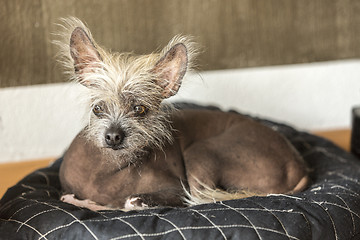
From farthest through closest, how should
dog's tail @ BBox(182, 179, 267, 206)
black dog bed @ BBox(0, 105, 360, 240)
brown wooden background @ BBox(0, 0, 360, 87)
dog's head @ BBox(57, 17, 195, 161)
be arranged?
1. brown wooden background @ BBox(0, 0, 360, 87)
2. dog's tail @ BBox(182, 179, 267, 206)
3. dog's head @ BBox(57, 17, 195, 161)
4. black dog bed @ BBox(0, 105, 360, 240)

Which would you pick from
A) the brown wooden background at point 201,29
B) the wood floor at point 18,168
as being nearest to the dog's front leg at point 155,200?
the wood floor at point 18,168

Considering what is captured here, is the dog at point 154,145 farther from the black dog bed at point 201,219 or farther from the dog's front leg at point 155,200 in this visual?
the black dog bed at point 201,219

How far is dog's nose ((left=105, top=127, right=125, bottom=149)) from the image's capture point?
5.49 feet

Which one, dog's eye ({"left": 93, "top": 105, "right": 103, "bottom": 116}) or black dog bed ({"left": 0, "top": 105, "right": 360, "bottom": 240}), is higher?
dog's eye ({"left": 93, "top": 105, "right": 103, "bottom": 116})

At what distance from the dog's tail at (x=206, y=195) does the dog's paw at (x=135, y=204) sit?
0.54 feet

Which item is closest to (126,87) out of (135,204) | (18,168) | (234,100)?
(135,204)

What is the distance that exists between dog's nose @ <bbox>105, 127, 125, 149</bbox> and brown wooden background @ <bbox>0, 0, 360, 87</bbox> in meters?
1.18

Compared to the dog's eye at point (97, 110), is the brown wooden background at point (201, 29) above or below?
above

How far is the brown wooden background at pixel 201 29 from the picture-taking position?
269 cm

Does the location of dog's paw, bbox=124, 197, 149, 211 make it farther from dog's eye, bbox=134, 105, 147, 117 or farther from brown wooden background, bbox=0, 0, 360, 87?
brown wooden background, bbox=0, 0, 360, 87

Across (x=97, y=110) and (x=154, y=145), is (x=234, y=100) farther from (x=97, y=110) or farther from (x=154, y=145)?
(x=97, y=110)

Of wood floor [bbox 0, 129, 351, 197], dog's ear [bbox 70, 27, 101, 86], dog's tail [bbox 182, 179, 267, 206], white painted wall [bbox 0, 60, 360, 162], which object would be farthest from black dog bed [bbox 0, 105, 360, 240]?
white painted wall [bbox 0, 60, 360, 162]

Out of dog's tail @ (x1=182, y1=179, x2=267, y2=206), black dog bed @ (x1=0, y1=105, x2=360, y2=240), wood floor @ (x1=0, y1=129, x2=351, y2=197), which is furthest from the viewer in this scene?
wood floor @ (x1=0, y1=129, x2=351, y2=197)

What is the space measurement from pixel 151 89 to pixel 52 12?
118 centimetres
